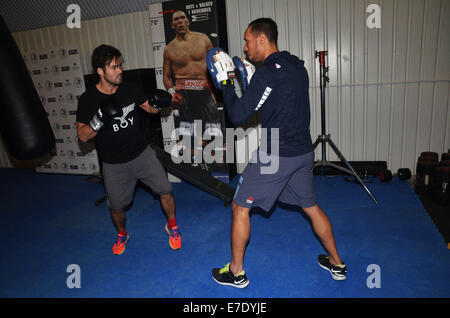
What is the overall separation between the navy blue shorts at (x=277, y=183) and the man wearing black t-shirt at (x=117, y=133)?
0.97 metres

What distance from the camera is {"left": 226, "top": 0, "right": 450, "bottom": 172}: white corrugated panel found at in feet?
12.8

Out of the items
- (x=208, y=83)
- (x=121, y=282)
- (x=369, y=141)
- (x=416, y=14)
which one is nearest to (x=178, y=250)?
(x=121, y=282)

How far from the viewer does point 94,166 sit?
5387mm

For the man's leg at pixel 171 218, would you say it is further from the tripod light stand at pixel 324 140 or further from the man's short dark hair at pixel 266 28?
the tripod light stand at pixel 324 140

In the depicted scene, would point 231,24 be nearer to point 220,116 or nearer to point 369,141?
point 220,116

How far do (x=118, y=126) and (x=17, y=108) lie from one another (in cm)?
115

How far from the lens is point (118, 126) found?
249 centimetres

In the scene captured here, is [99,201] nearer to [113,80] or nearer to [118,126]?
[118,126]

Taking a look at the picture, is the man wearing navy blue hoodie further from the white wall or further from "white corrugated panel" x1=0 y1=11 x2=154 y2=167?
"white corrugated panel" x1=0 y1=11 x2=154 y2=167

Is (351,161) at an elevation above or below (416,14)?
below

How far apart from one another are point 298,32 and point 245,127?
1453mm

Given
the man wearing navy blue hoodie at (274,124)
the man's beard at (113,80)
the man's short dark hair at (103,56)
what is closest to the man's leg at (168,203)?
the man wearing navy blue hoodie at (274,124)

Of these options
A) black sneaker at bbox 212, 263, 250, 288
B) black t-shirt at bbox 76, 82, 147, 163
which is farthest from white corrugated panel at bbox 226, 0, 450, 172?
black sneaker at bbox 212, 263, 250, 288

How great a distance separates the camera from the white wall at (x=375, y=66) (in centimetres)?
391
